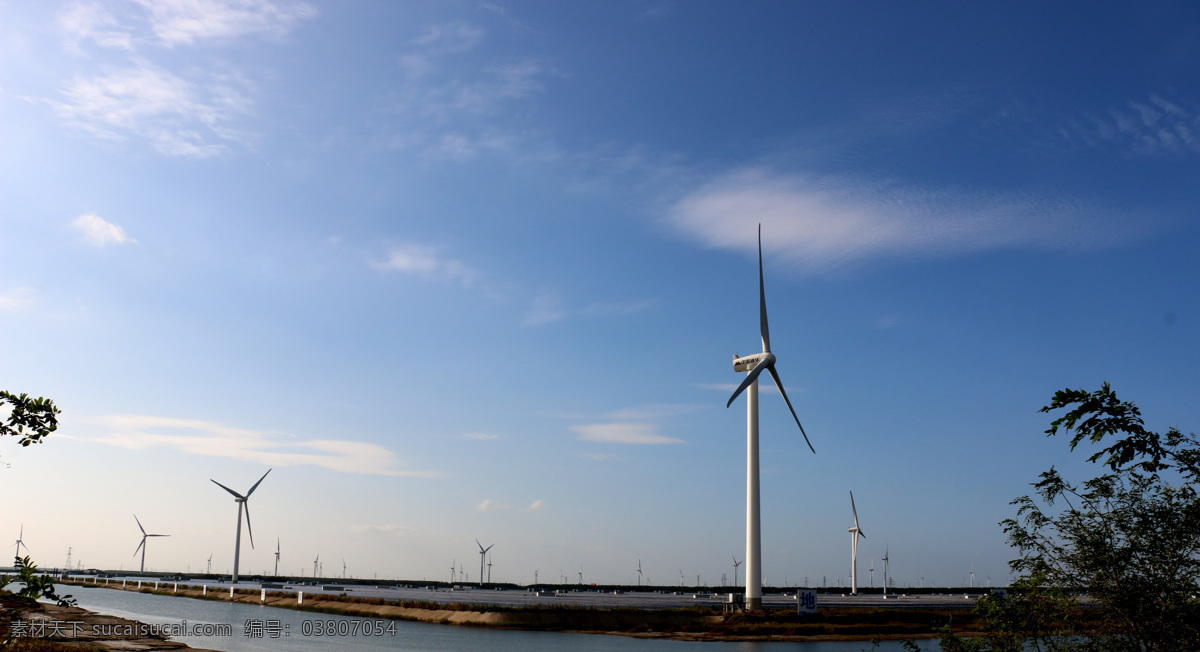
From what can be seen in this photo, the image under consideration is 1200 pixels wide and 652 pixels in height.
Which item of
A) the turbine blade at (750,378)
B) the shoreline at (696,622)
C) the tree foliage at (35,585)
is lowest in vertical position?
the shoreline at (696,622)

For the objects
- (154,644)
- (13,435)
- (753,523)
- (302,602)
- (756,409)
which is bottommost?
(302,602)

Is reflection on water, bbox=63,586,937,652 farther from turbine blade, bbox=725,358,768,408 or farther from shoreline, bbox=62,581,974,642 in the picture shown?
turbine blade, bbox=725,358,768,408

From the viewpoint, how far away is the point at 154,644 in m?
66.7

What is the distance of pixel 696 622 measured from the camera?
10175cm

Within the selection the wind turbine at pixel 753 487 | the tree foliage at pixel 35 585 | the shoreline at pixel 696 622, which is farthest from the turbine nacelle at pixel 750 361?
the tree foliage at pixel 35 585

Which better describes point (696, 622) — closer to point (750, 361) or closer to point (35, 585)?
point (750, 361)

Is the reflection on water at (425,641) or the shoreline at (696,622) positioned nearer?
the reflection on water at (425,641)

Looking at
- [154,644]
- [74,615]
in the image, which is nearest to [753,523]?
[154,644]

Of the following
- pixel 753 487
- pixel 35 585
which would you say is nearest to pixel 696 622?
pixel 753 487

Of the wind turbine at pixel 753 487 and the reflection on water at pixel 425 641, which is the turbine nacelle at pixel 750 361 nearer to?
the wind turbine at pixel 753 487

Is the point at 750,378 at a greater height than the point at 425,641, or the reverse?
the point at 750,378

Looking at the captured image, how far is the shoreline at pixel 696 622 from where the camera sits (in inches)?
3807

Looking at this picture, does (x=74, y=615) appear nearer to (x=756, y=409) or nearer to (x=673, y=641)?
(x=673, y=641)

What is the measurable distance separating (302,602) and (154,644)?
8415cm
